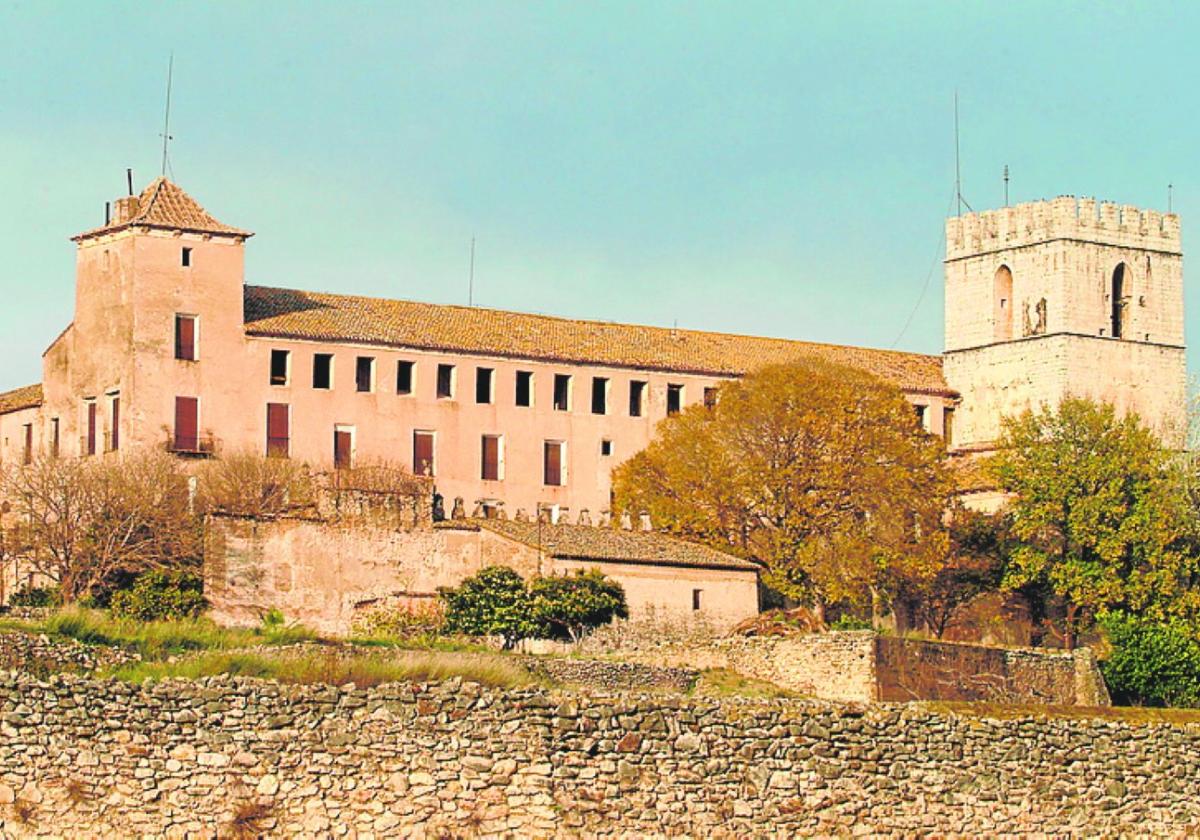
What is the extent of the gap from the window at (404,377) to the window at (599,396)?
558 centimetres

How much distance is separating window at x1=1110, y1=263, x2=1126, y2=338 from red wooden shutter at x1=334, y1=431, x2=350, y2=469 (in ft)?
80.2

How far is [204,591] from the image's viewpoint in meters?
48.6

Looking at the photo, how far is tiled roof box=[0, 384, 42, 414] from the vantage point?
6881 centimetres

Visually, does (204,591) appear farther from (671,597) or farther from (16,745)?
(16,745)

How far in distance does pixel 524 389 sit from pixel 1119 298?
19.4 m

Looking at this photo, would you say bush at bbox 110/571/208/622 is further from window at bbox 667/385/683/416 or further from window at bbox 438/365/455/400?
window at bbox 667/385/683/416

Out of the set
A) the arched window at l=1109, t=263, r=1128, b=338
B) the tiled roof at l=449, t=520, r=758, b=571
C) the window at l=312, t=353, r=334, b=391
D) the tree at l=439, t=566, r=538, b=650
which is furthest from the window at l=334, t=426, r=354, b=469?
the arched window at l=1109, t=263, r=1128, b=338

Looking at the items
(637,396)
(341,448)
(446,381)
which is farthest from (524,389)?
(341,448)

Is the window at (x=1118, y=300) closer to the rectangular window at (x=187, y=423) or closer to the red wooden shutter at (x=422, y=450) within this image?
the red wooden shutter at (x=422, y=450)

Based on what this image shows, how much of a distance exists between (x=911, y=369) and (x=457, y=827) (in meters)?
55.7

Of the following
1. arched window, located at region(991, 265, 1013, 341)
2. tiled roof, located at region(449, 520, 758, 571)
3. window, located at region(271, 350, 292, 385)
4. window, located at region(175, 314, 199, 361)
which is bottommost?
tiled roof, located at region(449, 520, 758, 571)

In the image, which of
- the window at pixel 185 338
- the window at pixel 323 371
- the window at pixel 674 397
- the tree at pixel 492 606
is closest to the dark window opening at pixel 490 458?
the window at pixel 323 371

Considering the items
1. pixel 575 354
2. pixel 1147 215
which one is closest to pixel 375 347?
pixel 575 354

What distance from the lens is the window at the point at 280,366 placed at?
214 ft
